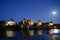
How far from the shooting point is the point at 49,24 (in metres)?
37.1

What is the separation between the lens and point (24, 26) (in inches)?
1211

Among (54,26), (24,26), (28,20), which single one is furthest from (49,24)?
(24,26)

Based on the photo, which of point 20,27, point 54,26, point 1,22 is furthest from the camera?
point 54,26

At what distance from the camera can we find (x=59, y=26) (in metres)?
37.9

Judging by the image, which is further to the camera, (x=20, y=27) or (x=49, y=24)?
(x=49, y=24)

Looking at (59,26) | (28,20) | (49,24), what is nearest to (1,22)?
(28,20)

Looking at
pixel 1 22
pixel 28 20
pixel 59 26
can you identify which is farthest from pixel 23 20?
pixel 59 26

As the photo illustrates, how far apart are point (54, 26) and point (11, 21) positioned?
9.74 metres

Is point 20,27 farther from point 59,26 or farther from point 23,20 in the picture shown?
point 59,26

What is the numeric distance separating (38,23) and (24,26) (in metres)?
6.81

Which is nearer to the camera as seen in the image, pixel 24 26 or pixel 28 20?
pixel 24 26

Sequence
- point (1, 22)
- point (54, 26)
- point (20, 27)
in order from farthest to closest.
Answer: point (54, 26) < point (1, 22) < point (20, 27)

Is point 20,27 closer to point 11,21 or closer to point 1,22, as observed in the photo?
point 1,22

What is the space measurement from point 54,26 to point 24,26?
346 inches
